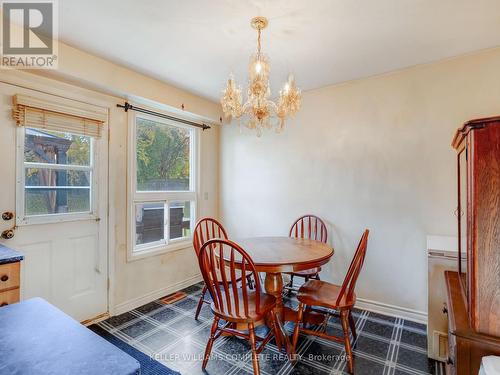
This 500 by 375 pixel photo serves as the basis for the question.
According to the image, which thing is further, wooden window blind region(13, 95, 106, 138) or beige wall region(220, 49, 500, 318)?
beige wall region(220, 49, 500, 318)

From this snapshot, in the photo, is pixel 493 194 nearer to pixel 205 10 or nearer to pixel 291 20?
pixel 291 20

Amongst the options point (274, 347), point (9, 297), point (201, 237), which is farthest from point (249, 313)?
point (9, 297)

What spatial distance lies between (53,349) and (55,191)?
6.77ft

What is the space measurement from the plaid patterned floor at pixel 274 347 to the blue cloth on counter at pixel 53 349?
1.36 meters

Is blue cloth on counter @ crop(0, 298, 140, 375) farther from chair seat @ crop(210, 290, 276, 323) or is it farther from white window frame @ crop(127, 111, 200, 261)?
white window frame @ crop(127, 111, 200, 261)

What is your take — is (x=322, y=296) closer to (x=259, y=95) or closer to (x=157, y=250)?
(x=259, y=95)

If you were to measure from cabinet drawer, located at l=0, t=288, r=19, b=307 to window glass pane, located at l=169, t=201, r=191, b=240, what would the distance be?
1.78 metres

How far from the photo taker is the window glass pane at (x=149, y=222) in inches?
118

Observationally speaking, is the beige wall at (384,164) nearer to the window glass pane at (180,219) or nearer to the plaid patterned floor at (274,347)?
the plaid patterned floor at (274,347)

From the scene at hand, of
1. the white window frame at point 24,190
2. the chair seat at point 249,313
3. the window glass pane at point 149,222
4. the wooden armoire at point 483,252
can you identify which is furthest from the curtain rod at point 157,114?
the wooden armoire at point 483,252

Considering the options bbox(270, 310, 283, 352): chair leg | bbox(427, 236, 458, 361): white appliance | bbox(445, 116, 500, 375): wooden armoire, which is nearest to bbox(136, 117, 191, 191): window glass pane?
bbox(270, 310, 283, 352): chair leg

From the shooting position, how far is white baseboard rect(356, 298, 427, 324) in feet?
8.21

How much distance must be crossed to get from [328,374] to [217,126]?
126 inches

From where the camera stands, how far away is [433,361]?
1920 mm
